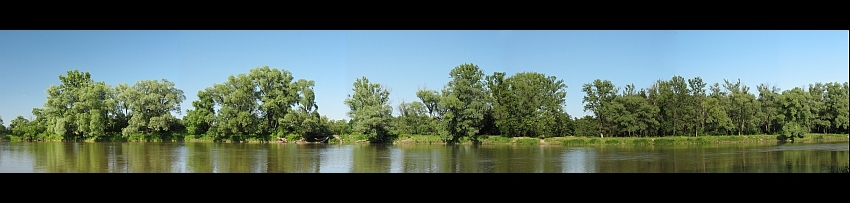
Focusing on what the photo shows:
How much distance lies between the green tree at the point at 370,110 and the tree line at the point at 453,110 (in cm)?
5

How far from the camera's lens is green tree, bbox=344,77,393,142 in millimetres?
28078

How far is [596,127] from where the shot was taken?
96.0ft

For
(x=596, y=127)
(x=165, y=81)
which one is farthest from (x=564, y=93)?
(x=165, y=81)

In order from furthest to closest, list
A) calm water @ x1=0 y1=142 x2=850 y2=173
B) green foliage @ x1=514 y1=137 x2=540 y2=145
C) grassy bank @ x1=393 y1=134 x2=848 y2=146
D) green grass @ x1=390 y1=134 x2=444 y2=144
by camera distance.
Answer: green grass @ x1=390 y1=134 x2=444 y2=144 < green foliage @ x1=514 y1=137 x2=540 y2=145 < grassy bank @ x1=393 y1=134 x2=848 y2=146 < calm water @ x1=0 y1=142 x2=850 y2=173

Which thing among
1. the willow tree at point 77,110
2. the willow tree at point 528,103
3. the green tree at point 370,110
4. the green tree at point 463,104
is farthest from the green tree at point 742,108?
the willow tree at point 77,110

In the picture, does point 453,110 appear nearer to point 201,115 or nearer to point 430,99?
point 430,99

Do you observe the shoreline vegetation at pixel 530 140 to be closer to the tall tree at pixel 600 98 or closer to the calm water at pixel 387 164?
the tall tree at pixel 600 98

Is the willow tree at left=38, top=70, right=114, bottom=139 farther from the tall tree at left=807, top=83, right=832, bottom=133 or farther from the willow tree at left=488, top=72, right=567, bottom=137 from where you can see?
the tall tree at left=807, top=83, right=832, bottom=133

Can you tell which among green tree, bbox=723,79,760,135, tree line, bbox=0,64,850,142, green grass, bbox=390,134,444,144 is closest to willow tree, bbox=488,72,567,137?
tree line, bbox=0,64,850,142

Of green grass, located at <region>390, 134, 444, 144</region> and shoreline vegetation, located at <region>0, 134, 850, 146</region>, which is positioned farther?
green grass, located at <region>390, 134, 444, 144</region>

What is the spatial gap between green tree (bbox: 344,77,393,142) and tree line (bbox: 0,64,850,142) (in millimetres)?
54

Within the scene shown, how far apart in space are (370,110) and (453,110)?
4.21 meters

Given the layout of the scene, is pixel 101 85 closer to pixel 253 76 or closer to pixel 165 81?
pixel 165 81
